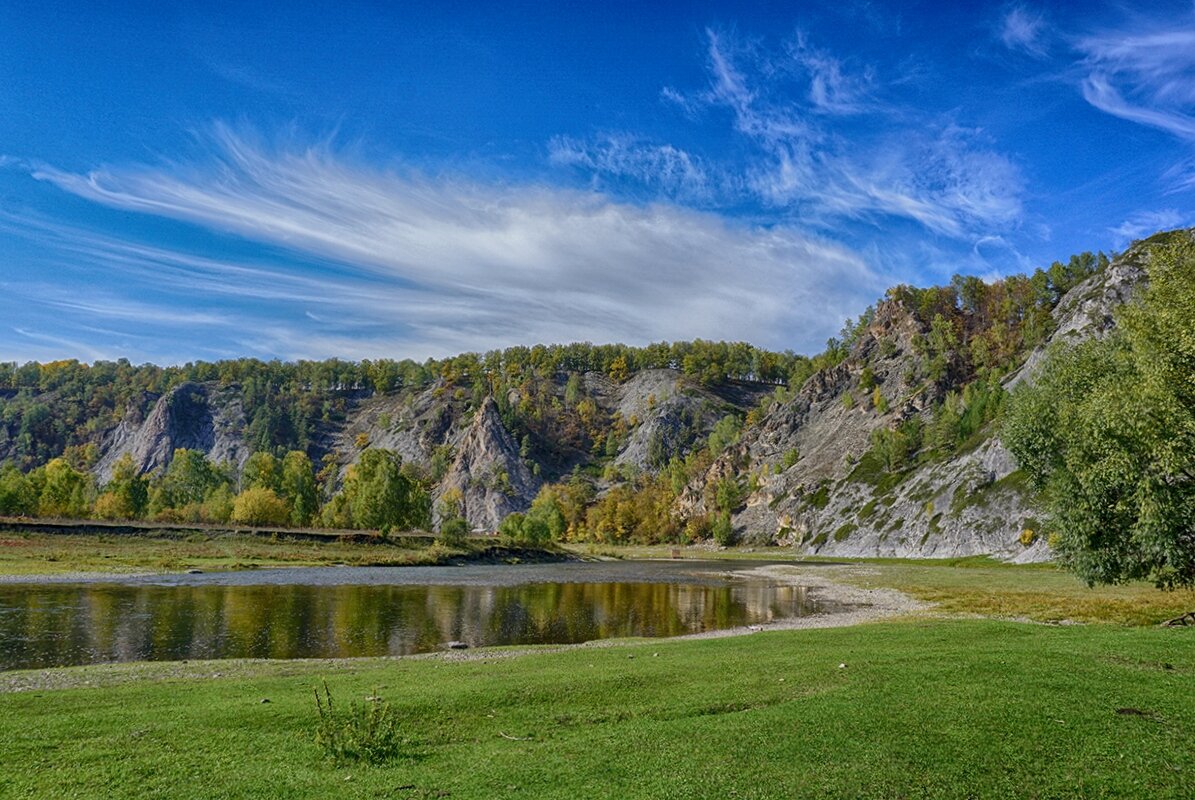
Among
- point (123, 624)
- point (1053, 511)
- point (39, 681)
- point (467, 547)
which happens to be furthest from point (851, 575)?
point (39, 681)

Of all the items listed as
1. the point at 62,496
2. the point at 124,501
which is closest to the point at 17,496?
the point at 62,496

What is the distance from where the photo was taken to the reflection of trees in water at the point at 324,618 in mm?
32338

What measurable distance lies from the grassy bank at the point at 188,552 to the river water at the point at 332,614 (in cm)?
1333

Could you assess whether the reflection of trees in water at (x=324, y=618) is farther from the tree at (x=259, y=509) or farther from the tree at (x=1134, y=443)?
the tree at (x=259, y=509)

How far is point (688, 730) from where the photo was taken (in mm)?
13516

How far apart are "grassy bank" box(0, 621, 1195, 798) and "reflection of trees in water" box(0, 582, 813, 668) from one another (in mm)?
Answer: 12225

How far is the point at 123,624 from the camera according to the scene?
37.9 meters

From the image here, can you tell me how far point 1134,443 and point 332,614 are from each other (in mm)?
45413

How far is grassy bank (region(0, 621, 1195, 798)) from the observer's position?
10648 millimetres

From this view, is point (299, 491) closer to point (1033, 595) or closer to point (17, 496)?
point (17, 496)

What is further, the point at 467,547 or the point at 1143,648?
the point at 467,547

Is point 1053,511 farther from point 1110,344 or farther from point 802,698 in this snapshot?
point 802,698

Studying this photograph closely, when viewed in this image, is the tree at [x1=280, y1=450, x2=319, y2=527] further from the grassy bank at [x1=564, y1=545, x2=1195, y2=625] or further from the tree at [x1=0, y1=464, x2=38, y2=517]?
the grassy bank at [x1=564, y1=545, x2=1195, y2=625]

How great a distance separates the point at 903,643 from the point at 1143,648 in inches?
268
